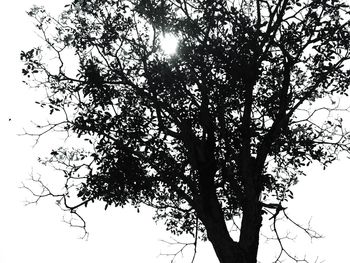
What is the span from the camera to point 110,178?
10914 mm

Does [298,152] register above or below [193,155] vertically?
above

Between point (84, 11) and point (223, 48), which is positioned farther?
point (84, 11)

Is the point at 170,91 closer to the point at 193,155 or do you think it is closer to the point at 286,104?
the point at 193,155

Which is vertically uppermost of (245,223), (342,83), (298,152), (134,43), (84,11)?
(84,11)

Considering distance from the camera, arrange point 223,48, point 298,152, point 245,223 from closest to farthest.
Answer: point 245,223
point 223,48
point 298,152

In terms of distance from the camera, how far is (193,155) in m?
10.8

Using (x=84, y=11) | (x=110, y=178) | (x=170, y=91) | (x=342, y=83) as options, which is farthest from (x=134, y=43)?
(x=342, y=83)

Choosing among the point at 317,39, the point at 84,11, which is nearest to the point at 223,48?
the point at 317,39

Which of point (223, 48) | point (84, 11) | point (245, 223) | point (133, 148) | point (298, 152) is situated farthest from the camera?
point (84, 11)

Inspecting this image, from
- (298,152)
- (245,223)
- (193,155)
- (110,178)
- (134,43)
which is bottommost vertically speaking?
(245,223)

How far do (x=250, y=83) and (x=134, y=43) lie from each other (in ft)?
14.5

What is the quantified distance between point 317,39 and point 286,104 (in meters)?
1.98

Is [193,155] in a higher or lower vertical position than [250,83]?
lower

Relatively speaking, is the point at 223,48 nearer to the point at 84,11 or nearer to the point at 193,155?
the point at 193,155
